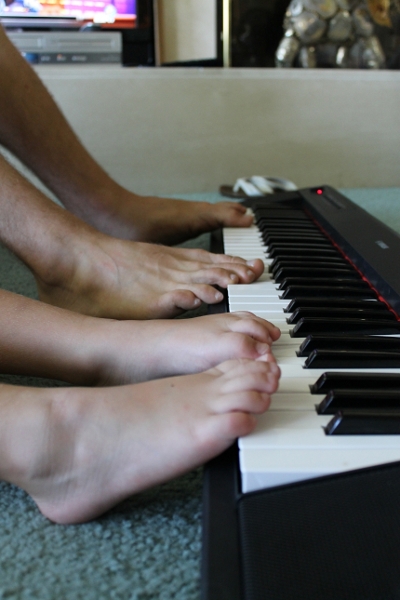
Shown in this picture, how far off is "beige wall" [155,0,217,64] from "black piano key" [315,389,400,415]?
2265 mm

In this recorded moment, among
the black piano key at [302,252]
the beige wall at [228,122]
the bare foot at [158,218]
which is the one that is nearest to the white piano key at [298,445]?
the black piano key at [302,252]

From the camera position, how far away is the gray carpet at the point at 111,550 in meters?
0.37

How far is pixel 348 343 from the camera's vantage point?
20.8 inches

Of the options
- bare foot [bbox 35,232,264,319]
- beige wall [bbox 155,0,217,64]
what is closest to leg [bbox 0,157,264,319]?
bare foot [bbox 35,232,264,319]

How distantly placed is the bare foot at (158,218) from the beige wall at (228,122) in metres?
0.75

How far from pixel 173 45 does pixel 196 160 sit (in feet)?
2.98

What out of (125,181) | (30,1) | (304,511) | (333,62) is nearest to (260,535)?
(304,511)

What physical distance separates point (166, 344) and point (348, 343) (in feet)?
0.54

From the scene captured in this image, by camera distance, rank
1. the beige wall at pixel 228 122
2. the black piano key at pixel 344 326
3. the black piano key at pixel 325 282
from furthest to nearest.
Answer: the beige wall at pixel 228 122 < the black piano key at pixel 325 282 < the black piano key at pixel 344 326

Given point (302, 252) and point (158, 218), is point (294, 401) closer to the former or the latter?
point (302, 252)

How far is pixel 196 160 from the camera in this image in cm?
183

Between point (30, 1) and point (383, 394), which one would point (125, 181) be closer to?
point (30, 1)

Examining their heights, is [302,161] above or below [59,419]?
below

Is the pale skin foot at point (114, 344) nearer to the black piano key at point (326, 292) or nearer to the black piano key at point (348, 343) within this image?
the black piano key at point (348, 343)
